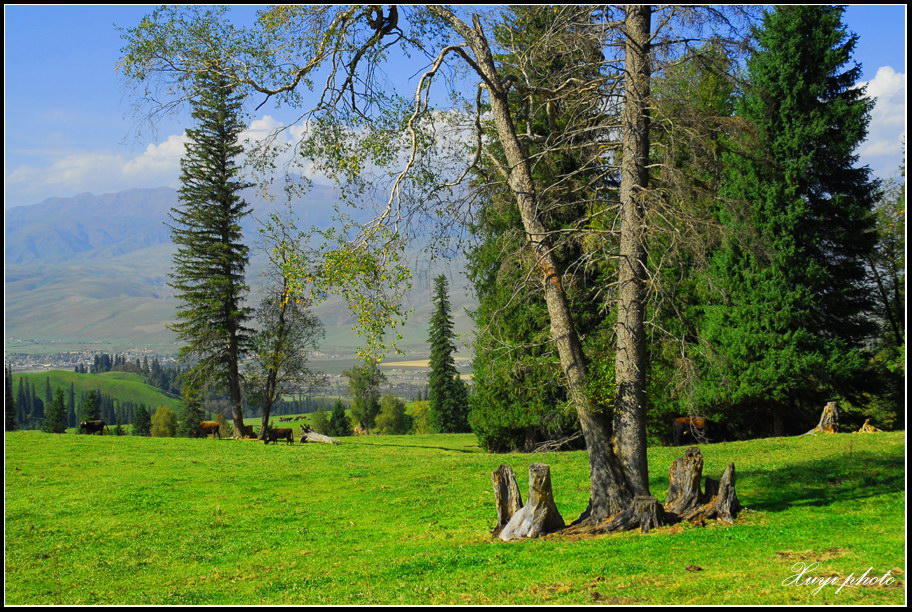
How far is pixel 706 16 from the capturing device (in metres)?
11.7

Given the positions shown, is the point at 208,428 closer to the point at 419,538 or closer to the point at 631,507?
the point at 419,538

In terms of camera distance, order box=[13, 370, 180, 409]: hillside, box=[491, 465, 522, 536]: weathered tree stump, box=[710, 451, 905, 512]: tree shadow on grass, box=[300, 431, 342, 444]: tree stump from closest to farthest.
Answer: box=[491, 465, 522, 536]: weathered tree stump → box=[710, 451, 905, 512]: tree shadow on grass → box=[300, 431, 342, 444]: tree stump → box=[13, 370, 180, 409]: hillside

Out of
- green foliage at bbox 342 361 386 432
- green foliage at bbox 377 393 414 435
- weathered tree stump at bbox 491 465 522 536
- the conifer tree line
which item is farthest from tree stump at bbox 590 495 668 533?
green foliage at bbox 377 393 414 435

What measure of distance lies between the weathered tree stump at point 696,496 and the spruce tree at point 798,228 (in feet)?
45.0

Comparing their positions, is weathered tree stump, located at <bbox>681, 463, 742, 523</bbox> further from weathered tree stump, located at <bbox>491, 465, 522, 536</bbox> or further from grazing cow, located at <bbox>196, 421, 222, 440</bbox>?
grazing cow, located at <bbox>196, 421, 222, 440</bbox>

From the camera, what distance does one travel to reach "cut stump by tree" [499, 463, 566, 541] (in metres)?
10.9

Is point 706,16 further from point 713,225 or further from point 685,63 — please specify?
point 713,225

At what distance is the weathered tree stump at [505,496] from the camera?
11.3 meters

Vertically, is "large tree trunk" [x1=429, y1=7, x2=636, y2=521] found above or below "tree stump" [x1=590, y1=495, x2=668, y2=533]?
above

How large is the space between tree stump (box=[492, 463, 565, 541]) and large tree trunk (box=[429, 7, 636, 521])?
30.3 inches

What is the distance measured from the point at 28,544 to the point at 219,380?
25.2 meters

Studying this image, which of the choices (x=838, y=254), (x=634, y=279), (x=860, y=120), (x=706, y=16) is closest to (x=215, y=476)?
(x=634, y=279)

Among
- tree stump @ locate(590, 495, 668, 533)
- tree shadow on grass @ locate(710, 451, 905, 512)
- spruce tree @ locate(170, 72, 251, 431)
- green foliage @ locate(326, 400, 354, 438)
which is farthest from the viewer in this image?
green foliage @ locate(326, 400, 354, 438)

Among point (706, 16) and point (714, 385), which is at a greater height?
point (706, 16)
